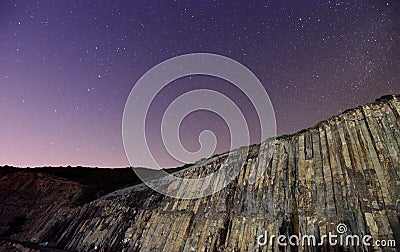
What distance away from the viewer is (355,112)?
19.9 meters

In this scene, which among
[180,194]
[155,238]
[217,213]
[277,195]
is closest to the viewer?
[277,195]

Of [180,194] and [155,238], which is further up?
[180,194]

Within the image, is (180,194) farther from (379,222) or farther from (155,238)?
(379,222)

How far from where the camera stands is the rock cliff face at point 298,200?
1527cm

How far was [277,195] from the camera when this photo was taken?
62.6 feet

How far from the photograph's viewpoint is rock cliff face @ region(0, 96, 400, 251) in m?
15.3

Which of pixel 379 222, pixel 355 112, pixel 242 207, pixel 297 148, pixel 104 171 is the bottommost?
pixel 379 222

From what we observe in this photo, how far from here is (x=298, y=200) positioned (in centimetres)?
1783

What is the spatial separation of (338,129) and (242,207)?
356 inches

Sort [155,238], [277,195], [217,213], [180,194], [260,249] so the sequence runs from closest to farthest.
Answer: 1. [260,249]
2. [277,195]
3. [217,213]
4. [155,238]
5. [180,194]

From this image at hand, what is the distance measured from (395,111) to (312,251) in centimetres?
1059

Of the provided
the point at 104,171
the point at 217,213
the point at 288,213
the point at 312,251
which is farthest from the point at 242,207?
the point at 104,171

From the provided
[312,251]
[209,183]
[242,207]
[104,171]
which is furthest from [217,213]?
[104,171]

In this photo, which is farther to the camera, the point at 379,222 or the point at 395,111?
the point at 395,111
